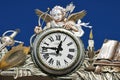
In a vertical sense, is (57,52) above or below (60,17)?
below

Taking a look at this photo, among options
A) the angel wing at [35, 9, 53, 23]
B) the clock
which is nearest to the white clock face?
the clock

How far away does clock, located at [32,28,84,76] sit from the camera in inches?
333

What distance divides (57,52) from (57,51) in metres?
0.01

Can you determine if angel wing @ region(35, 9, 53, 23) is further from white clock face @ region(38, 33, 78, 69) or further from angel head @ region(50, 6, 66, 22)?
white clock face @ region(38, 33, 78, 69)

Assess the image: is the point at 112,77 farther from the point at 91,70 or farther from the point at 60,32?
the point at 60,32

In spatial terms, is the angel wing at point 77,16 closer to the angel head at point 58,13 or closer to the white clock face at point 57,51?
the angel head at point 58,13

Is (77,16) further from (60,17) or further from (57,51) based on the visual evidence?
(57,51)

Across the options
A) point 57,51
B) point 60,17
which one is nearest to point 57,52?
point 57,51

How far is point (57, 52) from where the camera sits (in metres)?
8.48

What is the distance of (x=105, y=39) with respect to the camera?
341 inches

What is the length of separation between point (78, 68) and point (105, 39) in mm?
511

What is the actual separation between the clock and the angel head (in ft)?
0.60

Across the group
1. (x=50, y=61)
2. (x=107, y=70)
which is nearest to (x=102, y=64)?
(x=107, y=70)

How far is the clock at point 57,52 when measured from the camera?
27.8ft
